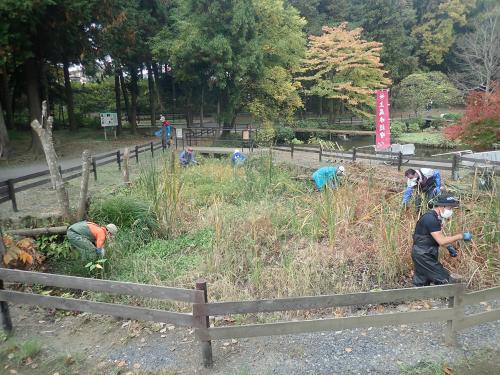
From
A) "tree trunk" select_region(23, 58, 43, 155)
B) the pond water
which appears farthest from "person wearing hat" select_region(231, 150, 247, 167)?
the pond water

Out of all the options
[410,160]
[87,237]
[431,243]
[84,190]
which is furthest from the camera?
[410,160]

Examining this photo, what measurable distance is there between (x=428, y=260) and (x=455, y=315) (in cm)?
91

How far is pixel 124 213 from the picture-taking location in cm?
655

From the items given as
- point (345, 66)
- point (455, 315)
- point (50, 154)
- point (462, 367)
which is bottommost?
point (462, 367)

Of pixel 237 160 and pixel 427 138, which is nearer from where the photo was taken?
pixel 237 160

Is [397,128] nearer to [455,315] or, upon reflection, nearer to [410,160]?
[410,160]

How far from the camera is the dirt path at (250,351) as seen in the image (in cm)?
337

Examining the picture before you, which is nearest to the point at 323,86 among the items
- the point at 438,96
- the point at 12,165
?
the point at 438,96

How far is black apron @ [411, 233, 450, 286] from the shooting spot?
421cm

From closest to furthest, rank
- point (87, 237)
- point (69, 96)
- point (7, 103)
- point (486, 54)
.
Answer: point (87, 237) < point (7, 103) < point (69, 96) < point (486, 54)

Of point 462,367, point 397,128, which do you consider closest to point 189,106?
point 397,128

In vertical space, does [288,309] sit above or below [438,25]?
below

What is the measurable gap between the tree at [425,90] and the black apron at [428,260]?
29.5 metres

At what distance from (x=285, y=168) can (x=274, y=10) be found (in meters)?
12.3
